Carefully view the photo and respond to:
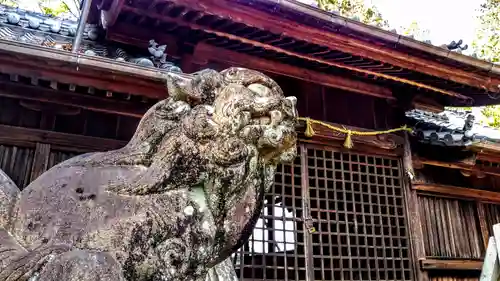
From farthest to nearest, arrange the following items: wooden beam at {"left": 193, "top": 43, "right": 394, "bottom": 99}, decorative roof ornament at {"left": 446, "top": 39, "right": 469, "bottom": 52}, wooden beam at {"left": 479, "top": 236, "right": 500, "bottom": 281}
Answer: decorative roof ornament at {"left": 446, "top": 39, "right": 469, "bottom": 52}
wooden beam at {"left": 193, "top": 43, "right": 394, "bottom": 99}
wooden beam at {"left": 479, "top": 236, "right": 500, "bottom": 281}

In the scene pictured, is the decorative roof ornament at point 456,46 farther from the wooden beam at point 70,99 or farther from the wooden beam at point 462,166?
the wooden beam at point 70,99

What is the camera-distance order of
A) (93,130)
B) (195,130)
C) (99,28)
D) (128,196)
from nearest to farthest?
(128,196) < (195,130) < (93,130) < (99,28)

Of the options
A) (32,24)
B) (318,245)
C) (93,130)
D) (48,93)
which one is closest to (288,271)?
(318,245)

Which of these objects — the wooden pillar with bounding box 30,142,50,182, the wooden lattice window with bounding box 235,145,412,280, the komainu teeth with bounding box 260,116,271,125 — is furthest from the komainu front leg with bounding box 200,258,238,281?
the wooden pillar with bounding box 30,142,50,182

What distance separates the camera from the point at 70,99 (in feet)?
14.5

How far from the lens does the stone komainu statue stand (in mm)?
1789

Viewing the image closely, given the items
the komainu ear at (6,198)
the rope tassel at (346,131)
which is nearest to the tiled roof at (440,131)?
the rope tassel at (346,131)

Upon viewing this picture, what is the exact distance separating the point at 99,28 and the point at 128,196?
4360 millimetres

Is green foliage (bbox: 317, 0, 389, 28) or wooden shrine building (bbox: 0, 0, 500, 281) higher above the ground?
green foliage (bbox: 317, 0, 389, 28)

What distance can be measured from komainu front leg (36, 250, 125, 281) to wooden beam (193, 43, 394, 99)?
3.71m

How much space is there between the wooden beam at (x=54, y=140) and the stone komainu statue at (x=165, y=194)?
2.51 meters

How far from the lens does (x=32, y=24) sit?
546cm

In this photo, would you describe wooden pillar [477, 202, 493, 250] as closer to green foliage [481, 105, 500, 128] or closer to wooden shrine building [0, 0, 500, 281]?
wooden shrine building [0, 0, 500, 281]

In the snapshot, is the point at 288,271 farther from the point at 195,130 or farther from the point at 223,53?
the point at 195,130
